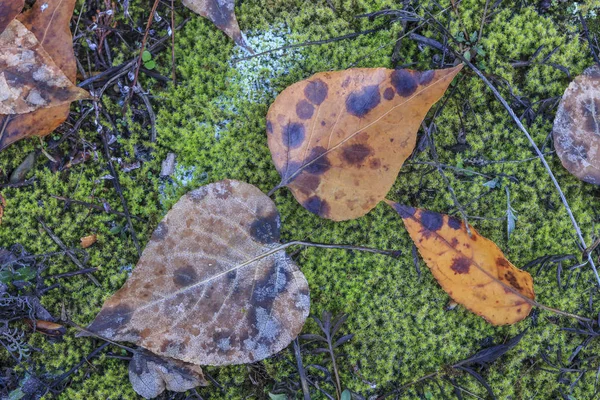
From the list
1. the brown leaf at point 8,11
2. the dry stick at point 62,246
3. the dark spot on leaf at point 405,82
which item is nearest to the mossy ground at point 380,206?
the dry stick at point 62,246

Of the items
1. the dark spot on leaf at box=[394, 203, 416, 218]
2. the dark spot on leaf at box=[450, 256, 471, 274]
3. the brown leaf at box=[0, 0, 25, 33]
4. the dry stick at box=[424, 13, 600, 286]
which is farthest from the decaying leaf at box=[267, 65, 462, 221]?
the brown leaf at box=[0, 0, 25, 33]

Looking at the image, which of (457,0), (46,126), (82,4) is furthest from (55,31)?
(457,0)

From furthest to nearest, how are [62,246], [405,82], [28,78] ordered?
[62,246], [28,78], [405,82]

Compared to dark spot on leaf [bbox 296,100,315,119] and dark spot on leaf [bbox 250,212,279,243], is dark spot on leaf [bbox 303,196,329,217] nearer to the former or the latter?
dark spot on leaf [bbox 250,212,279,243]

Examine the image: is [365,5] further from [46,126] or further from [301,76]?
[46,126]

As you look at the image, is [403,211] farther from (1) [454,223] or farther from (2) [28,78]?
(2) [28,78]

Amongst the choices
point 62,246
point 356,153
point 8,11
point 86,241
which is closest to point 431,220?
point 356,153

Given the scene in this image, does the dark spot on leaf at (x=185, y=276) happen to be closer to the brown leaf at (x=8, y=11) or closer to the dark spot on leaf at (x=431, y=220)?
the dark spot on leaf at (x=431, y=220)

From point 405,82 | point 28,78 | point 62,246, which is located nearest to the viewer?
point 405,82
